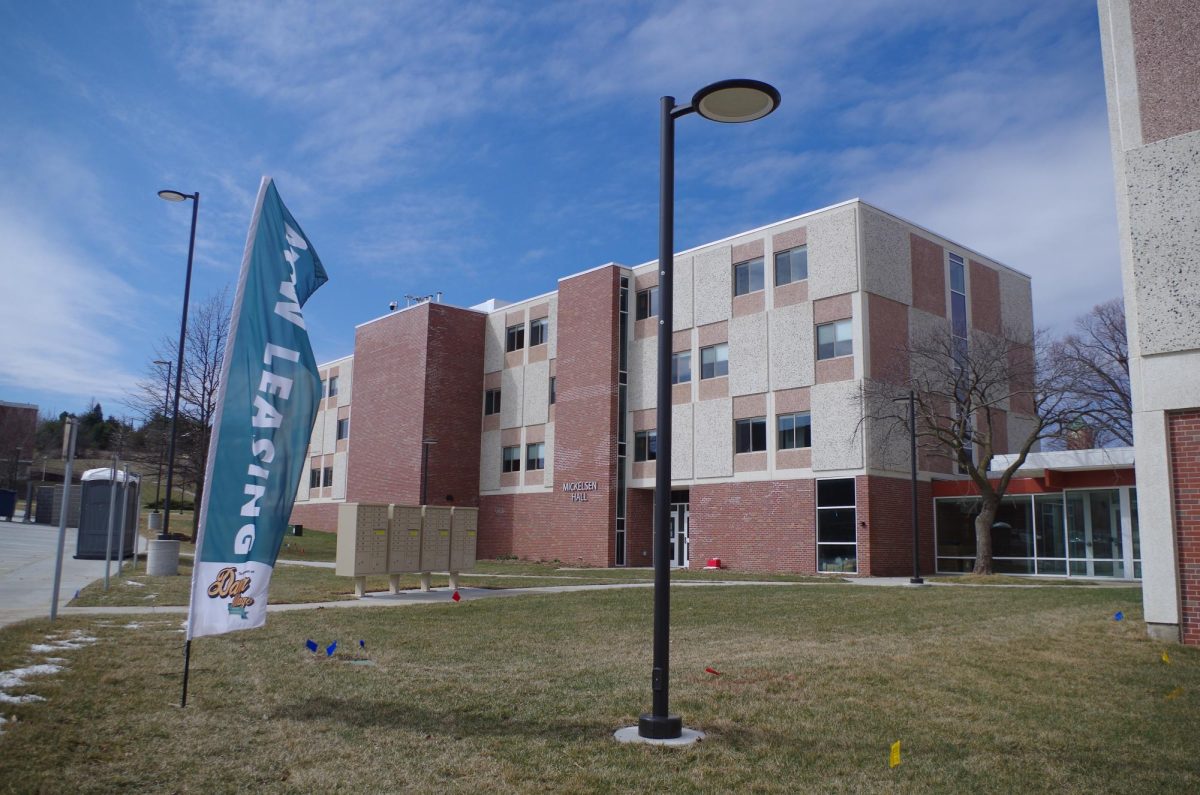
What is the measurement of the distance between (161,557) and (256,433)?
1683 cm

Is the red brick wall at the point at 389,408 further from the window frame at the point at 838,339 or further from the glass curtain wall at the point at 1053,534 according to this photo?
the glass curtain wall at the point at 1053,534

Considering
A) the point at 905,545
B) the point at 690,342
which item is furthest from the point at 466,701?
the point at 690,342

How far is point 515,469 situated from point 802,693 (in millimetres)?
37337

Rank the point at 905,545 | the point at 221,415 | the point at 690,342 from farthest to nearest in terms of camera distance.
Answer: the point at 690,342, the point at 905,545, the point at 221,415

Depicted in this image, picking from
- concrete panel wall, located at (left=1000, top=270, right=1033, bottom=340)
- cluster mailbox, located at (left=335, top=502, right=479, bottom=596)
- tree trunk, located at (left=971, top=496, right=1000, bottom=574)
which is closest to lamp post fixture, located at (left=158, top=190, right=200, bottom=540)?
cluster mailbox, located at (left=335, top=502, right=479, bottom=596)

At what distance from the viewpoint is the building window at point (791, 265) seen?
33.9 metres

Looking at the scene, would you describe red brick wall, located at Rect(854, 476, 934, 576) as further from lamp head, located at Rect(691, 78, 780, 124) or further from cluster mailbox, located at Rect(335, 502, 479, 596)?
lamp head, located at Rect(691, 78, 780, 124)

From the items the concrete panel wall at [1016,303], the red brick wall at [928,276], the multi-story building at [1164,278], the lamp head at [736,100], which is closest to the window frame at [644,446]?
the red brick wall at [928,276]

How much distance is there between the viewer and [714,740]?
6.55m

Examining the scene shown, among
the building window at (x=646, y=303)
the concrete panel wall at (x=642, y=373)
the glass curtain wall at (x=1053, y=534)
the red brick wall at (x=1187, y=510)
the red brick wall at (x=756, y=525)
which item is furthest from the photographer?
the building window at (x=646, y=303)

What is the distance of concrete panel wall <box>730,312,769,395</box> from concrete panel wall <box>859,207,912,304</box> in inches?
173

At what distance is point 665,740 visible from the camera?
6.47 meters

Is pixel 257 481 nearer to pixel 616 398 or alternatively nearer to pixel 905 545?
pixel 905 545

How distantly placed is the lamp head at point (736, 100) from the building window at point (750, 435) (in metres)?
27.9
